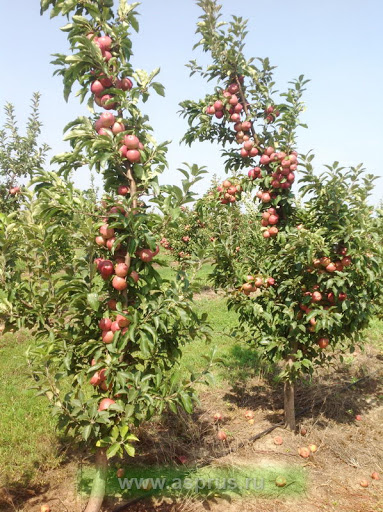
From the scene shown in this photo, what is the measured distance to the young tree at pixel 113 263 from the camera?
2.59 m

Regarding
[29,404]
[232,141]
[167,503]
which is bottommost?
[167,503]

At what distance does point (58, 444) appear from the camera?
13.7 feet

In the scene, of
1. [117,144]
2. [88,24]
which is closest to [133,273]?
[117,144]

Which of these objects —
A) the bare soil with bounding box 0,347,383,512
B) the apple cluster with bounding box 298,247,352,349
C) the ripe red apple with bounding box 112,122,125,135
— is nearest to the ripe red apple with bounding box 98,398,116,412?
the bare soil with bounding box 0,347,383,512

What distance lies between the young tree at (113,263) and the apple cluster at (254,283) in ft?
4.30

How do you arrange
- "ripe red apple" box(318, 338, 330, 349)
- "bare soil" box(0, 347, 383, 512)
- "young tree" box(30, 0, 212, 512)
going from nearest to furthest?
"young tree" box(30, 0, 212, 512), "bare soil" box(0, 347, 383, 512), "ripe red apple" box(318, 338, 330, 349)

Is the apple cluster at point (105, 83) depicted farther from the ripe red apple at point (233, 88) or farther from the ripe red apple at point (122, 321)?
the ripe red apple at point (233, 88)

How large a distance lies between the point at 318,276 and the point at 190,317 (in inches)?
66.0

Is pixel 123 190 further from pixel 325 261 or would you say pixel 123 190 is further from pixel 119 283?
pixel 325 261

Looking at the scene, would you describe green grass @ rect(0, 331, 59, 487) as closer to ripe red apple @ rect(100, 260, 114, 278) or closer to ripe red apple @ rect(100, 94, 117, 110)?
ripe red apple @ rect(100, 260, 114, 278)

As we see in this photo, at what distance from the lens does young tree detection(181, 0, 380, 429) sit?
12.5 feet

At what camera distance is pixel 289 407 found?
15.3 feet

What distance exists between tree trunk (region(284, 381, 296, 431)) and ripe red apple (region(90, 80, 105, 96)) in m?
3.90

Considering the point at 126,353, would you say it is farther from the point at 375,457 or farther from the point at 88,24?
the point at 375,457
